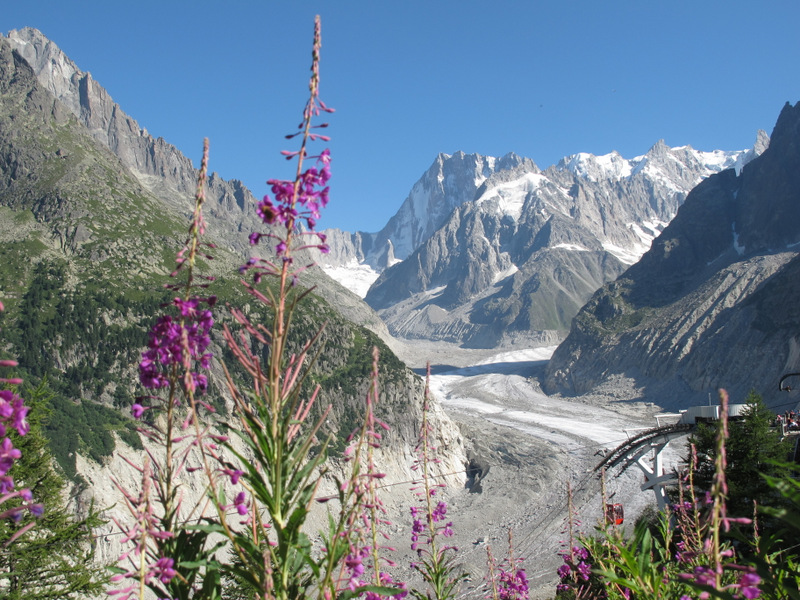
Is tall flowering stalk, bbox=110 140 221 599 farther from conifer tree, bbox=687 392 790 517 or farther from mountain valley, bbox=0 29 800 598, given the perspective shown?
conifer tree, bbox=687 392 790 517

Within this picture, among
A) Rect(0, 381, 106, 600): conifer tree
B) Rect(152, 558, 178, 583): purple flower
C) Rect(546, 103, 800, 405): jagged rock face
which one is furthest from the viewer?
Rect(546, 103, 800, 405): jagged rock face

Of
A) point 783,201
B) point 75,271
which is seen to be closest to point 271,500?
point 75,271

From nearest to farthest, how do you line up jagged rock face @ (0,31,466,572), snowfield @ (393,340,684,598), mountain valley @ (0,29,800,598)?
snowfield @ (393,340,684,598) < mountain valley @ (0,29,800,598) < jagged rock face @ (0,31,466,572)

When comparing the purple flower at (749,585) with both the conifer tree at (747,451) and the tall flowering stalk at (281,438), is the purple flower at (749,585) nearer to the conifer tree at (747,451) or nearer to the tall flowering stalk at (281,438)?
the tall flowering stalk at (281,438)

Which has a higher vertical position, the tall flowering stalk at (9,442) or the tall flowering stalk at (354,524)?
Result: the tall flowering stalk at (9,442)

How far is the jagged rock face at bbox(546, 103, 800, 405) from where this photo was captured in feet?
313

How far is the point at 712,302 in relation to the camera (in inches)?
4633

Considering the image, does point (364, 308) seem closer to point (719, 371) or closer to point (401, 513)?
point (719, 371)

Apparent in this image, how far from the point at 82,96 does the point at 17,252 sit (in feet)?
572

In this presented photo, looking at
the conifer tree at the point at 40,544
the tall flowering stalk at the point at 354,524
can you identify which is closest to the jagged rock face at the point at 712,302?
the conifer tree at the point at 40,544

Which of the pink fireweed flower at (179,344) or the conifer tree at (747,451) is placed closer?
the pink fireweed flower at (179,344)

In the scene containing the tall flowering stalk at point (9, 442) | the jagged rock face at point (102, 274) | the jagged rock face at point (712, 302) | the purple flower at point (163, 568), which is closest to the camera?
the tall flowering stalk at point (9, 442)

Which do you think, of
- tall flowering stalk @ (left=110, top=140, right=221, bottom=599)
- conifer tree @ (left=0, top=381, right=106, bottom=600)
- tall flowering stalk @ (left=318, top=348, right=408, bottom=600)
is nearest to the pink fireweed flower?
tall flowering stalk @ (left=110, top=140, right=221, bottom=599)

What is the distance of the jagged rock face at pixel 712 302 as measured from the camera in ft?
313
